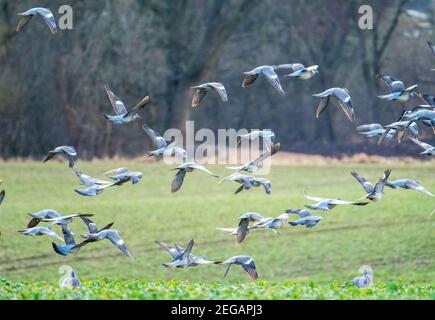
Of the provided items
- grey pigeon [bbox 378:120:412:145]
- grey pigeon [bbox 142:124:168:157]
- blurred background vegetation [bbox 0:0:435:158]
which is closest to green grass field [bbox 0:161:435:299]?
grey pigeon [bbox 142:124:168:157]

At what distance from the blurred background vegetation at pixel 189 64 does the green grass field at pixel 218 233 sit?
269 inches

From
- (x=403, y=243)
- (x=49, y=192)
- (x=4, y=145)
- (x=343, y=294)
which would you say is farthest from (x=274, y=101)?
(x=343, y=294)

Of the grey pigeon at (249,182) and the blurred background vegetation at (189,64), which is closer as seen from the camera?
the grey pigeon at (249,182)

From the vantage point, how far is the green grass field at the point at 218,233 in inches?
679

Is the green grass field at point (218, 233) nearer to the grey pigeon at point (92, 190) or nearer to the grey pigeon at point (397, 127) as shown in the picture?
the grey pigeon at point (92, 190)

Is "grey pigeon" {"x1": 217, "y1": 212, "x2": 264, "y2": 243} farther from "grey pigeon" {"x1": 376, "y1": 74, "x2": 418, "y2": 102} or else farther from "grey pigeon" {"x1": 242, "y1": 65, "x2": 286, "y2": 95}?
"grey pigeon" {"x1": 376, "y1": 74, "x2": 418, "y2": 102}

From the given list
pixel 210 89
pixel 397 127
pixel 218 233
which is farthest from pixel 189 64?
pixel 397 127

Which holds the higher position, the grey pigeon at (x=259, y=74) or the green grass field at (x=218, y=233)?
the grey pigeon at (x=259, y=74)

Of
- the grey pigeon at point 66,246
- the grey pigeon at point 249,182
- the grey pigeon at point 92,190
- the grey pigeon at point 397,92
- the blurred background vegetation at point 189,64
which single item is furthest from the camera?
the blurred background vegetation at point 189,64

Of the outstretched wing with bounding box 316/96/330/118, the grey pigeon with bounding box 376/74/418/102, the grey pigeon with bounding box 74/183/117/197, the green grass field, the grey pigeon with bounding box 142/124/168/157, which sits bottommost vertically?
the green grass field

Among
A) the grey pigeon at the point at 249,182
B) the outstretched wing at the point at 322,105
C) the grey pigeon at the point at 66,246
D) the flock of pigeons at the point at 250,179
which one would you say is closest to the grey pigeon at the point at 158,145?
the flock of pigeons at the point at 250,179

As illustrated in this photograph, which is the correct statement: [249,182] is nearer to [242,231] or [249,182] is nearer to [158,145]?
[242,231]

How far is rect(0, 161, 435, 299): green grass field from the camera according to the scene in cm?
1725

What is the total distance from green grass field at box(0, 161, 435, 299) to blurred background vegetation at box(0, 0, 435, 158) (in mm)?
6837
